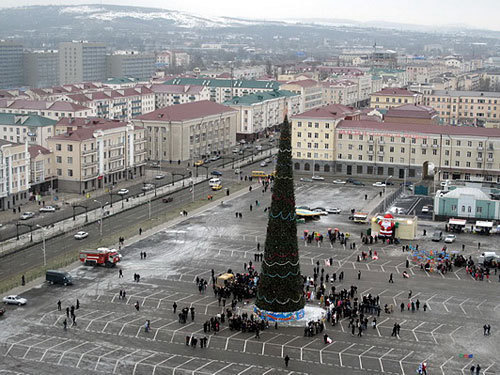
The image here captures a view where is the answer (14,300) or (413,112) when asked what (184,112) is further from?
(14,300)

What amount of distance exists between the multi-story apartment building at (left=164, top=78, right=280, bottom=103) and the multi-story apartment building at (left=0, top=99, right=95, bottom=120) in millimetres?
45626

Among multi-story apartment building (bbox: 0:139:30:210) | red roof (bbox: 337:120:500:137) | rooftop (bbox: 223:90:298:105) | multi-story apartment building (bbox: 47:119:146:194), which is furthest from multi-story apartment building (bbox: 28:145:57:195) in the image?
rooftop (bbox: 223:90:298:105)

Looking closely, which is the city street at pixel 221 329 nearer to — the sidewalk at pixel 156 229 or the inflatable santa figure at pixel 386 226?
the sidewalk at pixel 156 229

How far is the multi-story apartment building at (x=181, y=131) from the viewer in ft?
388

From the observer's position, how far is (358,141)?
110 metres

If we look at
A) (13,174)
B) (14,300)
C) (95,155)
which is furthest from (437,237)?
(13,174)

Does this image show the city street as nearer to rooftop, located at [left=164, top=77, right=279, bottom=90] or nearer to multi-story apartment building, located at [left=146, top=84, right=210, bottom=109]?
multi-story apartment building, located at [left=146, top=84, right=210, bottom=109]

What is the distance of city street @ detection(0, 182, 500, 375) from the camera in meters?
43.6

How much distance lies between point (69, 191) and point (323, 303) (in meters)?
51.9

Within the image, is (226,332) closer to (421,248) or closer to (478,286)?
(478,286)

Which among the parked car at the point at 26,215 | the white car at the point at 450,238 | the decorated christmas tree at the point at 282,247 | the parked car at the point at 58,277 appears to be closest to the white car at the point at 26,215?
the parked car at the point at 26,215

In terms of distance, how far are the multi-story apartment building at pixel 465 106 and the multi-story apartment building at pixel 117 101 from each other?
61.9m

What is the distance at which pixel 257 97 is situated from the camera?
5851 inches

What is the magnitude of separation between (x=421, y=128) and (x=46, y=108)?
2496 inches
